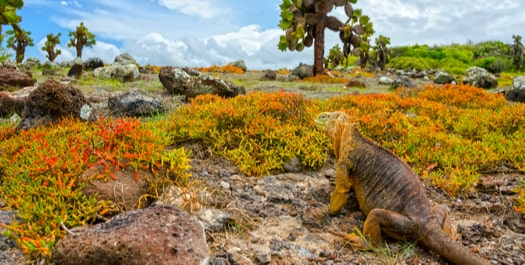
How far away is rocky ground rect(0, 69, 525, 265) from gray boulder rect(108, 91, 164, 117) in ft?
9.51

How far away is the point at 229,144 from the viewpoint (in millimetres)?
6840

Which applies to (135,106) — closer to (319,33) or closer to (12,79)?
(12,79)

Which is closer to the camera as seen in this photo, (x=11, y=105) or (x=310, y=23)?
(x=11, y=105)

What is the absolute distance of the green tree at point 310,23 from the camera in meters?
26.0

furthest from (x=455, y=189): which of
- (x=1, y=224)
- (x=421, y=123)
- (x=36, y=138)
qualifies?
(x=36, y=138)

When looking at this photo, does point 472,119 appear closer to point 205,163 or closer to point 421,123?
point 421,123

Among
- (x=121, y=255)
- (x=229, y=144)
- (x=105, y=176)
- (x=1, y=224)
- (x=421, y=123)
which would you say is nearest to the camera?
(x=121, y=255)

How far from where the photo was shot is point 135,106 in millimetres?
9016

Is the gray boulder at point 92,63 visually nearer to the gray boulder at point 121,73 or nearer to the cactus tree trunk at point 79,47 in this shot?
the gray boulder at point 121,73

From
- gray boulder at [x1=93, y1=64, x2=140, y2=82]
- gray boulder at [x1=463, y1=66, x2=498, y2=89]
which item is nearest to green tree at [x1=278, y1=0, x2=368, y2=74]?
gray boulder at [x1=463, y1=66, x2=498, y2=89]

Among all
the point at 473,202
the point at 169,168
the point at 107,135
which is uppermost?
the point at 107,135

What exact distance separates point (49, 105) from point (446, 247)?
21.9 ft

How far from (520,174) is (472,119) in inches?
114

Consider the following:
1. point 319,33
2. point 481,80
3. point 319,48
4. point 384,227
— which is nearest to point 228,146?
point 384,227
